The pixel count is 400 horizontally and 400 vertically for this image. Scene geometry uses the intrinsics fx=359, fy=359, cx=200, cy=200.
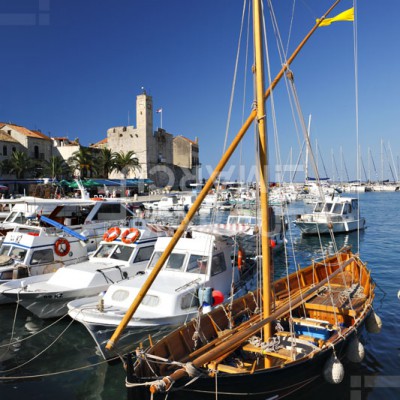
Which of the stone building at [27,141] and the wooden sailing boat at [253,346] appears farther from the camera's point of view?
the stone building at [27,141]

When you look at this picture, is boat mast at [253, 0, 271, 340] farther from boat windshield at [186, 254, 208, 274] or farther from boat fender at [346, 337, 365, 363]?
boat windshield at [186, 254, 208, 274]

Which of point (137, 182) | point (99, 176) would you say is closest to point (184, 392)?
point (137, 182)

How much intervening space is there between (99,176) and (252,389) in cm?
7155

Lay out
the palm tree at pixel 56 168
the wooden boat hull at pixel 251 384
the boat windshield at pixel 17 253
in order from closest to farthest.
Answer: the wooden boat hull at pixel 251 384 → the boat windshield at pixel 17 253 → the palm tree at pixel 56 168

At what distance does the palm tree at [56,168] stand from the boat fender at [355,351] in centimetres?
5751

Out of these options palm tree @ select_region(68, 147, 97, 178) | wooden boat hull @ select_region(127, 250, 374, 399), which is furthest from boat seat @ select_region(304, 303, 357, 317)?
palm tree @ select_region(68, 147, 97, 178)

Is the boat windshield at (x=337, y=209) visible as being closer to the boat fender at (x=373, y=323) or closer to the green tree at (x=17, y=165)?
the boat fender at (x=373, y=323)

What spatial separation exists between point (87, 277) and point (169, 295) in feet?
14.2

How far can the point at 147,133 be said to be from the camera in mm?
83875

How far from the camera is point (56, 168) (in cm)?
6288

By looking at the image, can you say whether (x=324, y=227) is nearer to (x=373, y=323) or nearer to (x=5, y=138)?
(x=373, y=323)

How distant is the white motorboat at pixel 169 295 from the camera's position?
32.1 feet

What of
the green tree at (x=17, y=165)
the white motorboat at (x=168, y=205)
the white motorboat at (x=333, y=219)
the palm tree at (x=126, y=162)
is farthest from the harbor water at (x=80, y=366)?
the palm tree at (x=126, y=162)

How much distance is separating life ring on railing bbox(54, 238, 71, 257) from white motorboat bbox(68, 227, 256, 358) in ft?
20.4
